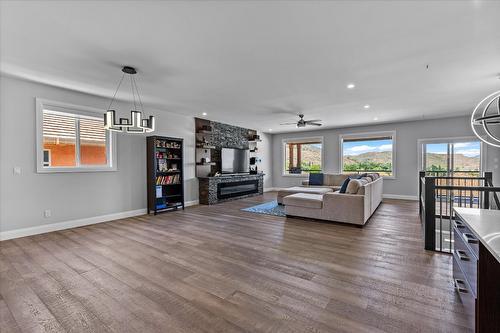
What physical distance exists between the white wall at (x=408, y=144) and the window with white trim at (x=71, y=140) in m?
7.40

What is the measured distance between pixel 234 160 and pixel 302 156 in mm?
3355

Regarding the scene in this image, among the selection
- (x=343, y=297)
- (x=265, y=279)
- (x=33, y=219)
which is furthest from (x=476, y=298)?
(x=33, y=219)

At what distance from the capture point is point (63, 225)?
4.44m

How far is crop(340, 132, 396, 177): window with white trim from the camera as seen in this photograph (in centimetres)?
809

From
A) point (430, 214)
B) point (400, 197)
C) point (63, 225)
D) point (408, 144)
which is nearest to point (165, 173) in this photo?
point (63, 225)

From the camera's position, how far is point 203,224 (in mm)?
4703

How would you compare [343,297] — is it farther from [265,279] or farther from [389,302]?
[265,279]

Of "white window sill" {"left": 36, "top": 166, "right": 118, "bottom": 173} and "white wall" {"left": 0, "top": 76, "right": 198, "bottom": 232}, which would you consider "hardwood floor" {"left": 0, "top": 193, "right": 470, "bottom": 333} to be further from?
"white window sill" {"left": 36, "top": 166, "right": 118, "bottom": 173}

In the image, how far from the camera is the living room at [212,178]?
1.94 m

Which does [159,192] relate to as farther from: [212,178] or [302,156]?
[302,156]

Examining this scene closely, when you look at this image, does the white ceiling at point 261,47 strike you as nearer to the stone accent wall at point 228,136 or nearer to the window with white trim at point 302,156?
the stone accent wall at point 228,136

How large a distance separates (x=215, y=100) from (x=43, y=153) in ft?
11.2

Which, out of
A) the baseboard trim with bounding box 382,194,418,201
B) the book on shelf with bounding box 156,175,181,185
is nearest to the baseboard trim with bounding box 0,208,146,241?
the book on shelf with bounding box 156,175,181,185

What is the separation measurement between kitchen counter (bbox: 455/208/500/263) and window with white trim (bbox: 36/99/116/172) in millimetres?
5769
